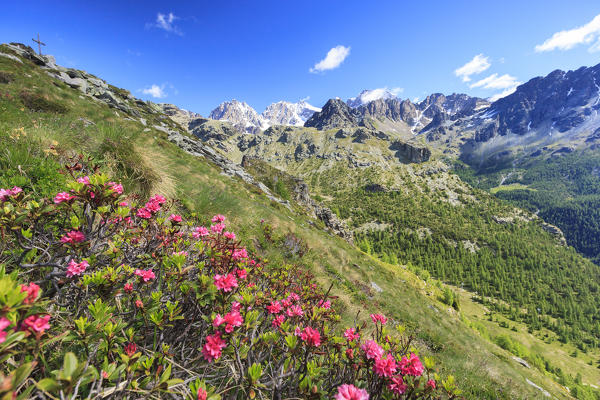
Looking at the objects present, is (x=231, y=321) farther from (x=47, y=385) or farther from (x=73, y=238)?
(x=73, y=238)

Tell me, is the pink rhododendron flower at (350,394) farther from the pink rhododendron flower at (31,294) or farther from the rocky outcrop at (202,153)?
the rocky outcrop at (202,153)

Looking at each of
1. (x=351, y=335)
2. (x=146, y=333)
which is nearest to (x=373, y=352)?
(x=351, y=335)

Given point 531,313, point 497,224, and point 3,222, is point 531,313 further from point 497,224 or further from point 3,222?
point 3,222

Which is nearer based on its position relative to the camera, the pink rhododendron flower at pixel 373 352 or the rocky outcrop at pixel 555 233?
the pink rhododendron flower at pixel 373 352

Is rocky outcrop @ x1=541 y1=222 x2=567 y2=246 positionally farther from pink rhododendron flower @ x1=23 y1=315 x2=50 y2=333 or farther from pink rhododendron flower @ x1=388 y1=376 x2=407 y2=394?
pink rhododendron flower @ x1=23 y1=315 x2=50 y2=333

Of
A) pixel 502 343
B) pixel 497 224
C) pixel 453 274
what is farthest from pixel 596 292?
pixel 502 343

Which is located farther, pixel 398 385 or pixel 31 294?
pixel 398 385

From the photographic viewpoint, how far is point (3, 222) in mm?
1913

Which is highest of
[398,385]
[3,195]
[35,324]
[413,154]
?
[413,154]

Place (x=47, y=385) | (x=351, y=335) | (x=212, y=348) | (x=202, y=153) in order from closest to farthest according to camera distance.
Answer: (x=47, y=385) < (x=212, y=348) < (x=351, y=335) < (x=202, y=153)

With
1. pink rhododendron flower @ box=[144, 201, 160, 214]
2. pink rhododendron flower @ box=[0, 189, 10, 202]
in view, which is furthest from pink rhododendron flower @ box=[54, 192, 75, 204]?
pink rhododendron flower @ box=[144, 201, 160, 214]

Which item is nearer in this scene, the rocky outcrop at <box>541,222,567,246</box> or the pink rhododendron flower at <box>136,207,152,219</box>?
the pink rhododendron flower at <box>136,207,152,219</box>

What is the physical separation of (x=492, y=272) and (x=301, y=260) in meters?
150

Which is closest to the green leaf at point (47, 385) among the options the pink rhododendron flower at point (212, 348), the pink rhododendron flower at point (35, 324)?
the pink rhododendron flower at point (35, 324)
